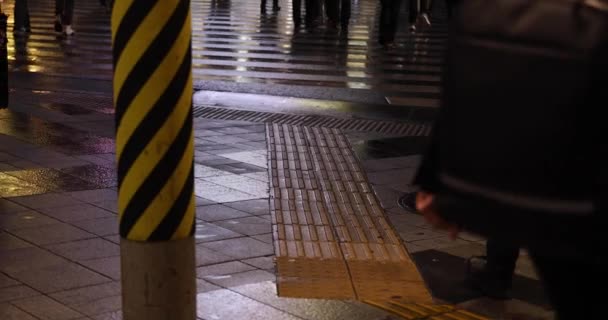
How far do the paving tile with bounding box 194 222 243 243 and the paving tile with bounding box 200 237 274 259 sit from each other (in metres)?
0.07

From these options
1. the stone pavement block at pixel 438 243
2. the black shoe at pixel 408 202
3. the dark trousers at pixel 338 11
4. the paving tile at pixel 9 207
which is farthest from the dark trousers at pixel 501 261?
the dark trousers at pixel 338 11

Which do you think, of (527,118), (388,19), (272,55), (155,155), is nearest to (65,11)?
(272,55)

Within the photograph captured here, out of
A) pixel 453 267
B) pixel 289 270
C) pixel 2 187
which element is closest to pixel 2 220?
pixel 2 187

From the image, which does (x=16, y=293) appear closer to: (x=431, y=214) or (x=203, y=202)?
(x=203, y=202)

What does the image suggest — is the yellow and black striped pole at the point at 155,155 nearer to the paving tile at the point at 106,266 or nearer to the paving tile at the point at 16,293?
the paving tile at the point at 16,293

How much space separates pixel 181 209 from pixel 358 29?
64.6 ft

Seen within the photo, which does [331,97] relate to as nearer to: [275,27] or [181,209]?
[181,209]

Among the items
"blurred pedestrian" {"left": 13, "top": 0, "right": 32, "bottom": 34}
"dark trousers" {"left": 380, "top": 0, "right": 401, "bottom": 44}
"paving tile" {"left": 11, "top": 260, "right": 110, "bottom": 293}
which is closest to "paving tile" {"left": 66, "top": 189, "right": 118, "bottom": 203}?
"paving tile" {"left": 11, "top": 260, "right": 110, "bottom": 293}

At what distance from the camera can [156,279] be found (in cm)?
361

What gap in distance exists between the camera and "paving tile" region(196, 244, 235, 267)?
5395mm

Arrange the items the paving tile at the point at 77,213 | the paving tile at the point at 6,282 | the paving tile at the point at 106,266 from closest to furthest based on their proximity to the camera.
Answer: the paving tile at the point at 6,282, the paving tile at the point at 106,266, the paving tile at the point at 77,213

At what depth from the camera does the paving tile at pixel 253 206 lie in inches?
257

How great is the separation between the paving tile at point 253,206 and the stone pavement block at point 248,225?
168mm

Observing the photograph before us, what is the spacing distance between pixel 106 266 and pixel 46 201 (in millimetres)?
1474
